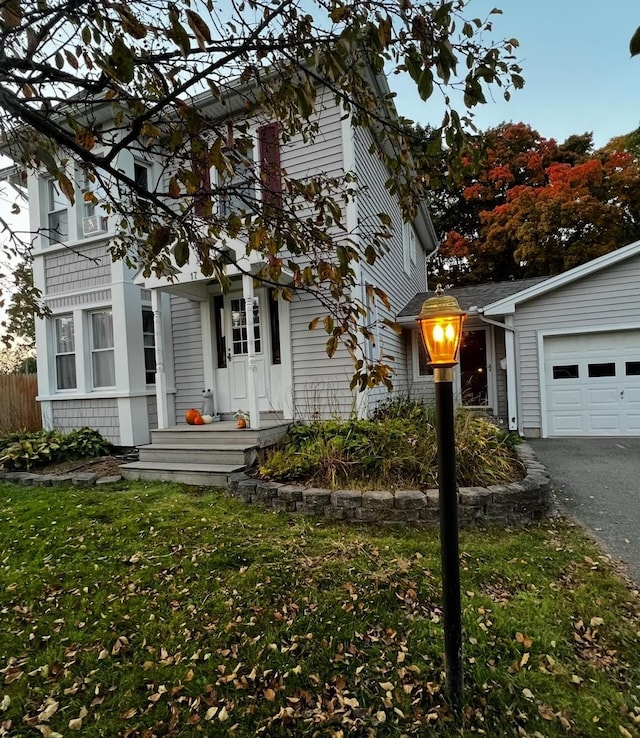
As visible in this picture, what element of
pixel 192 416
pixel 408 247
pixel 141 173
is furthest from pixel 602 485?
pixel 141 173

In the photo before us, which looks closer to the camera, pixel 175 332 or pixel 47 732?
pixel 47 732

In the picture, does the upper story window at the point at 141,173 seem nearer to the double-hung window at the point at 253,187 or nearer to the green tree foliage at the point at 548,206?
the double-hung window at the point at 253,187

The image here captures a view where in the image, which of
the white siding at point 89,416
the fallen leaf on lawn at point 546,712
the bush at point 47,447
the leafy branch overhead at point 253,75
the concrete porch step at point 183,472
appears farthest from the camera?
the white siding at point 89,416

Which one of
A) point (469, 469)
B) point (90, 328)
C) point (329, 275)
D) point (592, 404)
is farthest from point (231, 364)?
point (592, 404)

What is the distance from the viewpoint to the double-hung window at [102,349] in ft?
26.4

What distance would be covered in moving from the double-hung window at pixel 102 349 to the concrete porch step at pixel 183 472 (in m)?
2.64

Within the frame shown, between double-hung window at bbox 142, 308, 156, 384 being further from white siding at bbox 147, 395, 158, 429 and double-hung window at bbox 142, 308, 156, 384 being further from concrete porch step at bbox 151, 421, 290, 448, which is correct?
concrete porch step at bbox 151, 421, 290, 448

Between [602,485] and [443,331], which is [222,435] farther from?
[602,485]

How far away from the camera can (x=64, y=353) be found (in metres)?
8.46

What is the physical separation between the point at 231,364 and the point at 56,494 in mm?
3323

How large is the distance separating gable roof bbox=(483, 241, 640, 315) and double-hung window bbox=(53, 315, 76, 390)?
8576 millimetres

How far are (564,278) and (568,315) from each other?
2.39 ft

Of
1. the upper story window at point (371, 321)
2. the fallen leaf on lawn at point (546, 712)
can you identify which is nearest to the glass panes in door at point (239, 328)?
the upper story window at point (371, 321)

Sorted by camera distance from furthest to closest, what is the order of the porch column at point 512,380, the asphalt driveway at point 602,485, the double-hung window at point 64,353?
the double-hung window at point 64,353 < the porch column at point 512,380 < the asphalt driveway at point 602,485
